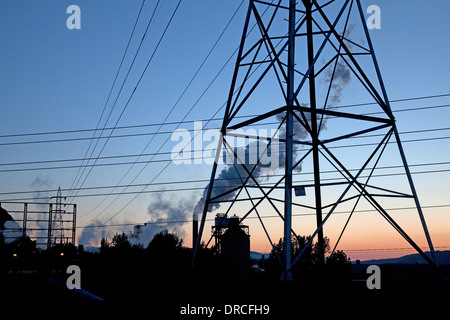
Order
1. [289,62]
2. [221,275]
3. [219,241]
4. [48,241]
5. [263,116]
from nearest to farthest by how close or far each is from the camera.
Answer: [289,62]
[263,116]
[221,275]
[219,241]
[48,241]

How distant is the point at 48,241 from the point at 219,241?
103 feet

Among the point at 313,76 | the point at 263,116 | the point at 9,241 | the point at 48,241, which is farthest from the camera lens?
the point at 9,241

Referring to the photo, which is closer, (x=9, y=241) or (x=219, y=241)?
(x=219, y=241)

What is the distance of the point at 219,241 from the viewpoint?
4706 cm

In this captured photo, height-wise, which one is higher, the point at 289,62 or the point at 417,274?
the point at 289,62

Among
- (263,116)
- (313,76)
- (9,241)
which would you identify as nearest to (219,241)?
(313,76)

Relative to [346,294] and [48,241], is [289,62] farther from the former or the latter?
[48,241]
